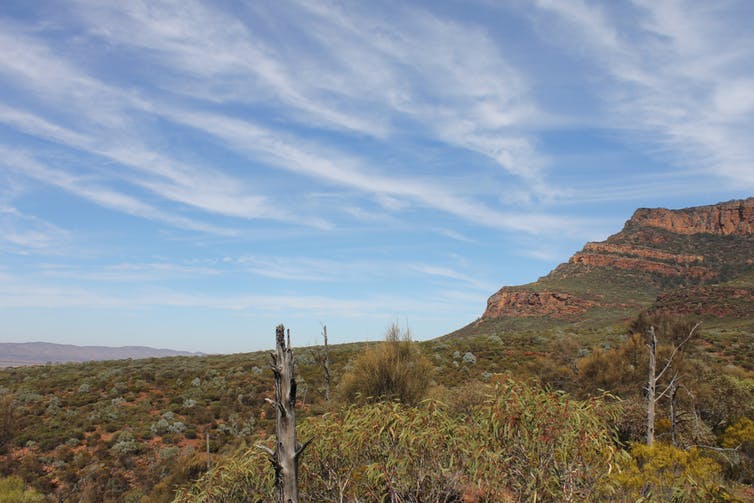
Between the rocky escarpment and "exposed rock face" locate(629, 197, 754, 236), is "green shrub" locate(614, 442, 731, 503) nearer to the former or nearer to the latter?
the rocky escarpment

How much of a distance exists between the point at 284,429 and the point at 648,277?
4656 inches

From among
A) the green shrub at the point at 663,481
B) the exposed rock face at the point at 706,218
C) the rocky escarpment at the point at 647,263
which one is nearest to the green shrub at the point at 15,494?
the green shrub at the point at 663,481

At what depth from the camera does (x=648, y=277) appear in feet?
343

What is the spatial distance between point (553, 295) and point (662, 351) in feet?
274

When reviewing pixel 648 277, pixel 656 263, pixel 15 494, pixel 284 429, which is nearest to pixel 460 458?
pixel 284 429

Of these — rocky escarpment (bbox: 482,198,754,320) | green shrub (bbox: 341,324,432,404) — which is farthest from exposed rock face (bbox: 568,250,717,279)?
green shrub (bbox: 341,324,432,404)

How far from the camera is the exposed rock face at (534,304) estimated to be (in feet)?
307

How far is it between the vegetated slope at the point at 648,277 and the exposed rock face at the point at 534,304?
0.75 feet

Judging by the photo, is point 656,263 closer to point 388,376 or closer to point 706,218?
point 706,218

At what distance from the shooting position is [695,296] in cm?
7175

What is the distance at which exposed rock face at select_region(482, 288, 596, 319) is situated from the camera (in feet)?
307

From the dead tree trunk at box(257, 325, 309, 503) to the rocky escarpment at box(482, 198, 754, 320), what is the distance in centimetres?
8797

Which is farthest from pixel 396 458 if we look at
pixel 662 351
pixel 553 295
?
pixel 553 295

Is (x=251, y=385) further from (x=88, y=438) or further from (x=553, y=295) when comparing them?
(x=553, y=295)
